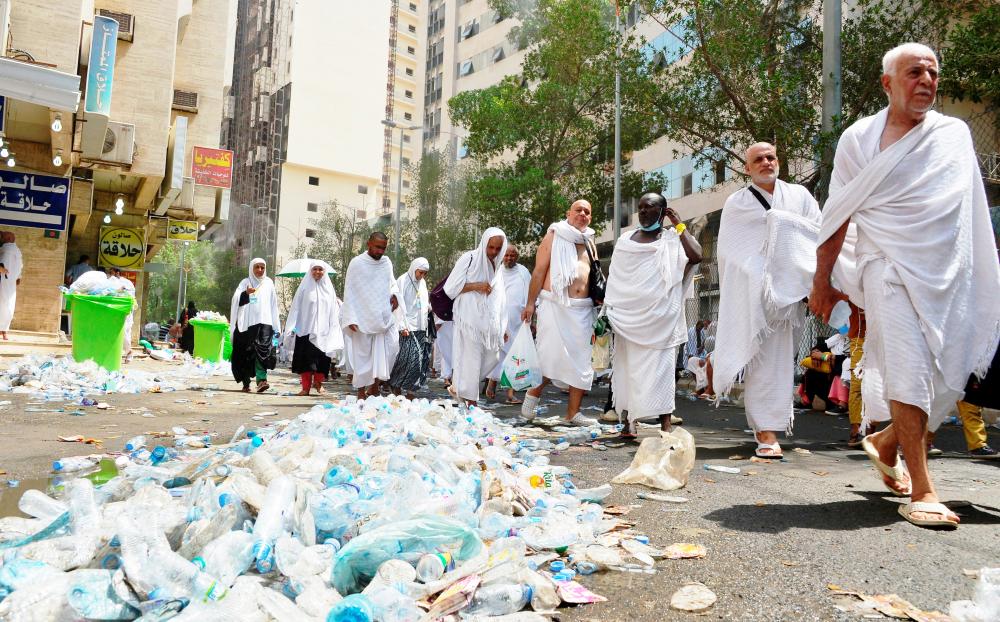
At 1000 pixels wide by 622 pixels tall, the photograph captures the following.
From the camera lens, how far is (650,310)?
620cm

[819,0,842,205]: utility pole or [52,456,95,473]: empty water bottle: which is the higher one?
[819,0,842,205]: utility pole

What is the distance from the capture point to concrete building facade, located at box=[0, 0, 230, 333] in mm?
12305

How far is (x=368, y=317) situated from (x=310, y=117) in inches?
2258

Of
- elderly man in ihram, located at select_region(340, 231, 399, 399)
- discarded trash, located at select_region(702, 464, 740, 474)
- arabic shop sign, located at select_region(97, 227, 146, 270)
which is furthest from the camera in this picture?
arabic shop sign, located at select_region(97, 227, 146, 270)

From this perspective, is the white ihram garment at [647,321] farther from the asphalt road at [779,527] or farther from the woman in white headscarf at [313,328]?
the woman in white headscarf at [313,328]

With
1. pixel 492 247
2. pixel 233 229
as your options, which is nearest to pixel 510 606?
pixel 492 247

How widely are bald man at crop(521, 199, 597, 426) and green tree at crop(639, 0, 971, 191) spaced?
7.20 meters

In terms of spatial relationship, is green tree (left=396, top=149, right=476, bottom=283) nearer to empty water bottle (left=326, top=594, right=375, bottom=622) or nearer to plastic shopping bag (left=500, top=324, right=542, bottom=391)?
plastic shopping bag (left=500, top=324, right=542, bottom=391)

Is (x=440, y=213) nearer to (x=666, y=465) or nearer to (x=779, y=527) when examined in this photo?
(x=666, y=465)

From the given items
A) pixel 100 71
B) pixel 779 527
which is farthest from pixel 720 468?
pixel 100 71

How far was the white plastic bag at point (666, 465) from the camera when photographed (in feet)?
13.4

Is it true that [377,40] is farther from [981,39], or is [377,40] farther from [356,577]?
[356,577]

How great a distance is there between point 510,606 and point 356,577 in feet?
1.58

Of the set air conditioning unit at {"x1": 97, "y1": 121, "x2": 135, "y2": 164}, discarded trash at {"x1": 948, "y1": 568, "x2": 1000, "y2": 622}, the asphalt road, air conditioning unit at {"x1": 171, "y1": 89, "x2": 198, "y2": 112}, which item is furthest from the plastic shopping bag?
air conditioning unit at {"x1": 171, "y1": 89, "x2": 198, "y2": 112}
